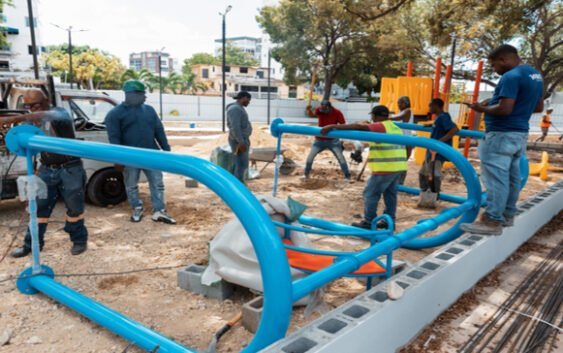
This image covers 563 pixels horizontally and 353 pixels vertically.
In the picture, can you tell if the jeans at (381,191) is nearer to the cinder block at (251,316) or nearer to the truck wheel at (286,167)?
the cinder block at (251,316)

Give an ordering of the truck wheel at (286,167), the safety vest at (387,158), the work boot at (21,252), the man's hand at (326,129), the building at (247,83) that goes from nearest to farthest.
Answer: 1. the work boot at (21,252)
2. the man's hand at (326,129)
3. the safety vest at (387,158)
4. the truck wheel at (286,167)
5. the building at (247,83)

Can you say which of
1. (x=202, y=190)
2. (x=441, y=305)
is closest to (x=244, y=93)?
(x=202, y=190)

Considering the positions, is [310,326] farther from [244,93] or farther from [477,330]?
[244,93]

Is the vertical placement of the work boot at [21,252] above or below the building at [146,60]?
below

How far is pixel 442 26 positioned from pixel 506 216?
9271 mm

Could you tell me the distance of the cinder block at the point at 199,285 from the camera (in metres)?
3.26

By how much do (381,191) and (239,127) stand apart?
9.75 ft

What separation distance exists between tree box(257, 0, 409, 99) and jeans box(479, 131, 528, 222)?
23.0 m

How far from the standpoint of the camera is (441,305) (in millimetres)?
2992

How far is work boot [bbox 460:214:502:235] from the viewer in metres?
3.71

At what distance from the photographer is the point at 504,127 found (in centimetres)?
365

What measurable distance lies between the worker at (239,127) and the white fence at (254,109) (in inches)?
956

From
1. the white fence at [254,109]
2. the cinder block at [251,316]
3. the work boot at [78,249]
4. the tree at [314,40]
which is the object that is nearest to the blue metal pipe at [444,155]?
the cinder block at [251,316]

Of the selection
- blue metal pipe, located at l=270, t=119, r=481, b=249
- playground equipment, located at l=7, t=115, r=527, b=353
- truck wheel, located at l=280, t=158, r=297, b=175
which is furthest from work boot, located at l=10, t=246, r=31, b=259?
truck wheel, located at l=280, t=158, r=297, b=175
